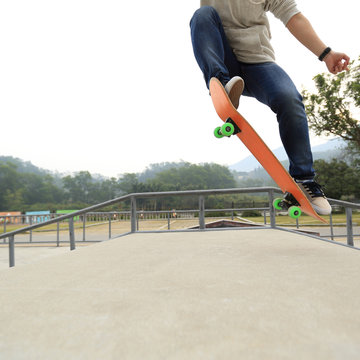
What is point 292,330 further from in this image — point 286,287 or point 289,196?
point 289,196

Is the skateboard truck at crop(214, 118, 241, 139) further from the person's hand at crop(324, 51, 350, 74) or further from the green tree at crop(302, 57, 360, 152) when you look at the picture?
the green tree at crop(302, 57, 360, 152)

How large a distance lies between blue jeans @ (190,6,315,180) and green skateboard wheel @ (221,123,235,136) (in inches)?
9.6

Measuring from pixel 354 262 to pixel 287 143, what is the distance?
2.45 ft

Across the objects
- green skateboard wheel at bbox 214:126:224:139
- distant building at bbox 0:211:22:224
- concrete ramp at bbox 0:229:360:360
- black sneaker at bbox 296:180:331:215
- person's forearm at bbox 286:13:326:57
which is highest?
person's forearm at bbox 286:13:326:57

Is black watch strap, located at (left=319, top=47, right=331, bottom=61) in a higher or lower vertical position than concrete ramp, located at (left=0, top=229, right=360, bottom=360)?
higher

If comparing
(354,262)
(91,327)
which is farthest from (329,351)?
(354,262)

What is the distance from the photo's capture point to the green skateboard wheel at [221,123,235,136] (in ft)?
5.37

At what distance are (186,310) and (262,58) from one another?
1600mm

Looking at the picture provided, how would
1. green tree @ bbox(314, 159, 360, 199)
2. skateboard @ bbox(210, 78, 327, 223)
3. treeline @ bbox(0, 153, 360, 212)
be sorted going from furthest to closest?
treeline @ bbox(0, 153, 360, 212) < green tree @ bbox(314, 159, 360, 199) < skateboard @ bbox(210, 78, 327, 223)

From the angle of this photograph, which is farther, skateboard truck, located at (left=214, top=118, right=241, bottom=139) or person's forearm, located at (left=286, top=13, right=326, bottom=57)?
person's forearm, located at (left=286, top=13, right=326, bottom=57)

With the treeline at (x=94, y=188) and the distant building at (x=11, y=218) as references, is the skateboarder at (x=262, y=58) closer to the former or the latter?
the distant building at (x=11, y=218)

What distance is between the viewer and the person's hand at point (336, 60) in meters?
1.72

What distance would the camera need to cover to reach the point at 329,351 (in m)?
0.64

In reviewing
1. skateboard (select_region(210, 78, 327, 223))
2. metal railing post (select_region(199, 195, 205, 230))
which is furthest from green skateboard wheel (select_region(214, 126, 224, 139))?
metal railing post (select_region(199, 195, 205, 230))
